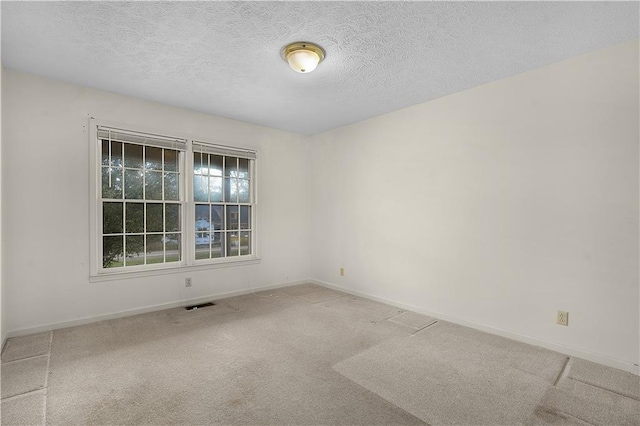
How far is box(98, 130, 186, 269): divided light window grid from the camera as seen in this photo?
11.9 feet

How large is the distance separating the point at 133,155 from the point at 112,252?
1169mm

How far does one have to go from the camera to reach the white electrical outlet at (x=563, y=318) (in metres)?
2.77

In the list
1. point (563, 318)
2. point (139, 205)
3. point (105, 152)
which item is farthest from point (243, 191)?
point (563, 318)

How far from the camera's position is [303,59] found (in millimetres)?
2629

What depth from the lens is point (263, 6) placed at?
6.86 feet

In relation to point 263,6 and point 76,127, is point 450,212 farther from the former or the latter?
point 76,127

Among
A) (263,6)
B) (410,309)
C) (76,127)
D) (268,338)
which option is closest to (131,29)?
(263,6)

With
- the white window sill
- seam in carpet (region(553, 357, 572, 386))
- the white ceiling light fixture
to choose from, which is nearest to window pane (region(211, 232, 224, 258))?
the white window sill

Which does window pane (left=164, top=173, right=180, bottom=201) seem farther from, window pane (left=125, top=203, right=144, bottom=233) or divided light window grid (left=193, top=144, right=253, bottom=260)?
window pane (left=125, top=203, right=144, bottom=233)

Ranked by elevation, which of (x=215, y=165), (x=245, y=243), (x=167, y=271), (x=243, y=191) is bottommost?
(x=167, y=271)

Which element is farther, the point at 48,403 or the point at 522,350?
the point at 522,350

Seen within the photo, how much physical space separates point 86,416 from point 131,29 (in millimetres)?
2622

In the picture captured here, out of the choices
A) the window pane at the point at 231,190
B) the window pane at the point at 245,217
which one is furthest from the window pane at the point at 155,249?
the window pane at the point at 245,217

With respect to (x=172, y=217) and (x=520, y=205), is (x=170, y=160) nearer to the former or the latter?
(x=172, y=217)
